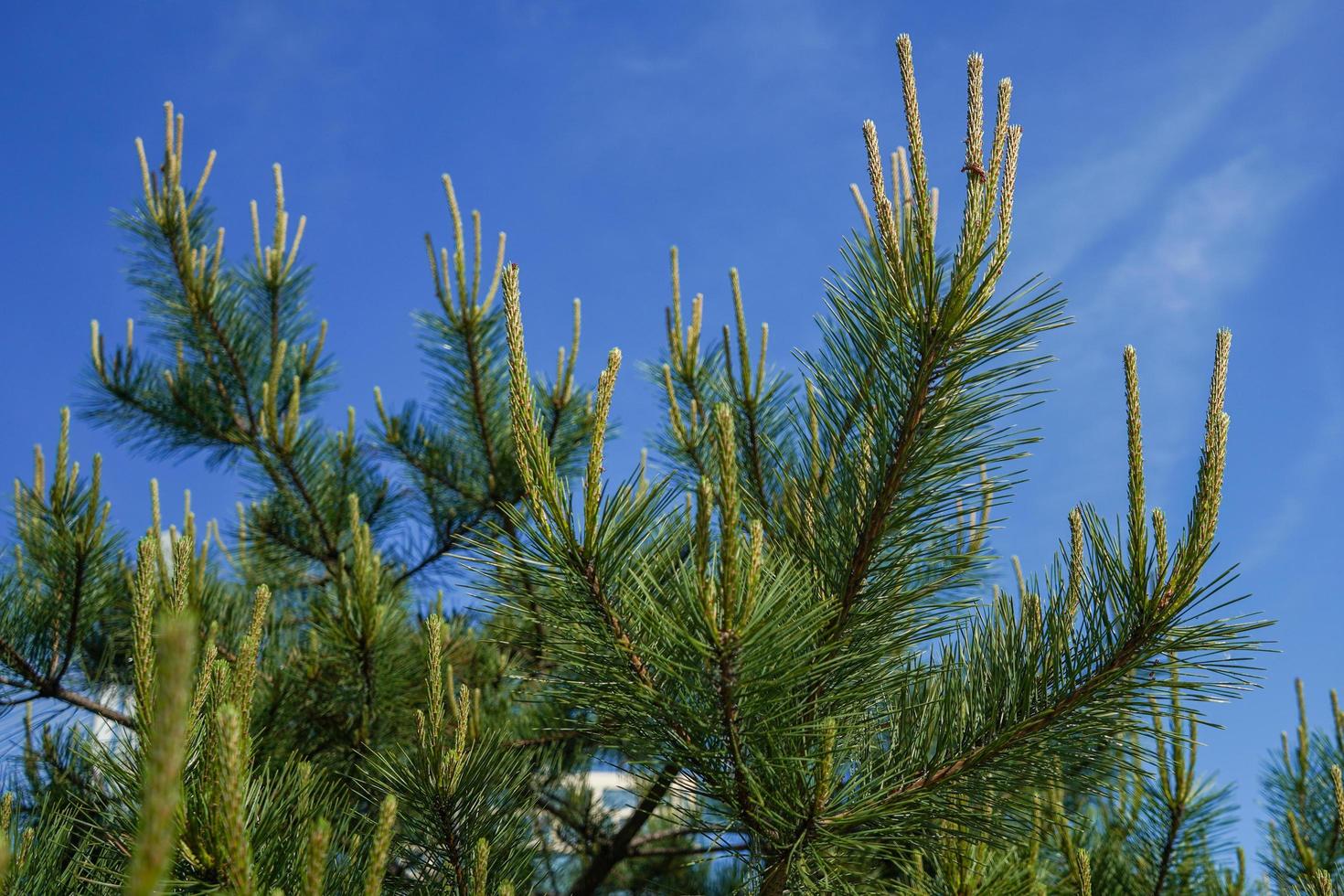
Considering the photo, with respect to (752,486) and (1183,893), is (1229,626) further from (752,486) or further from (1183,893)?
(1183,893)

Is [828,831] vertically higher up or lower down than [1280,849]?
lower down

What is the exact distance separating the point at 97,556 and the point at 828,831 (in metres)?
2.18

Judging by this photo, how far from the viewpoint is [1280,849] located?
271 centimetres

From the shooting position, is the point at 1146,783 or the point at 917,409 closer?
the point at 917,409

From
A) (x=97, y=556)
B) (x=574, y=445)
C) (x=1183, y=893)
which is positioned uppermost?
(x=574, y=445)

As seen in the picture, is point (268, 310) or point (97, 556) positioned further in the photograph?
point (268, 310)

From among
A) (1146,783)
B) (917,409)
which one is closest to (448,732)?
Result: (917,409)

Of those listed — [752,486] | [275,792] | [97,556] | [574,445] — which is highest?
[574,445]

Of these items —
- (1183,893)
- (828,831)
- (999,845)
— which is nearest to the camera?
(828,831)

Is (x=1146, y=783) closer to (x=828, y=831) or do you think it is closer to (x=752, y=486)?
(x=752, y=486)

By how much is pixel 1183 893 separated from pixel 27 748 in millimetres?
2933

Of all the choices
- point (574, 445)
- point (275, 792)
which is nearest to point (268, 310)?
point (574, 445)

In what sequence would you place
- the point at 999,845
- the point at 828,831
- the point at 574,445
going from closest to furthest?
1. the point at 828,831
2. the point at 999,845
3. the point at 574,445

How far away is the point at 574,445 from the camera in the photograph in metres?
3.79
